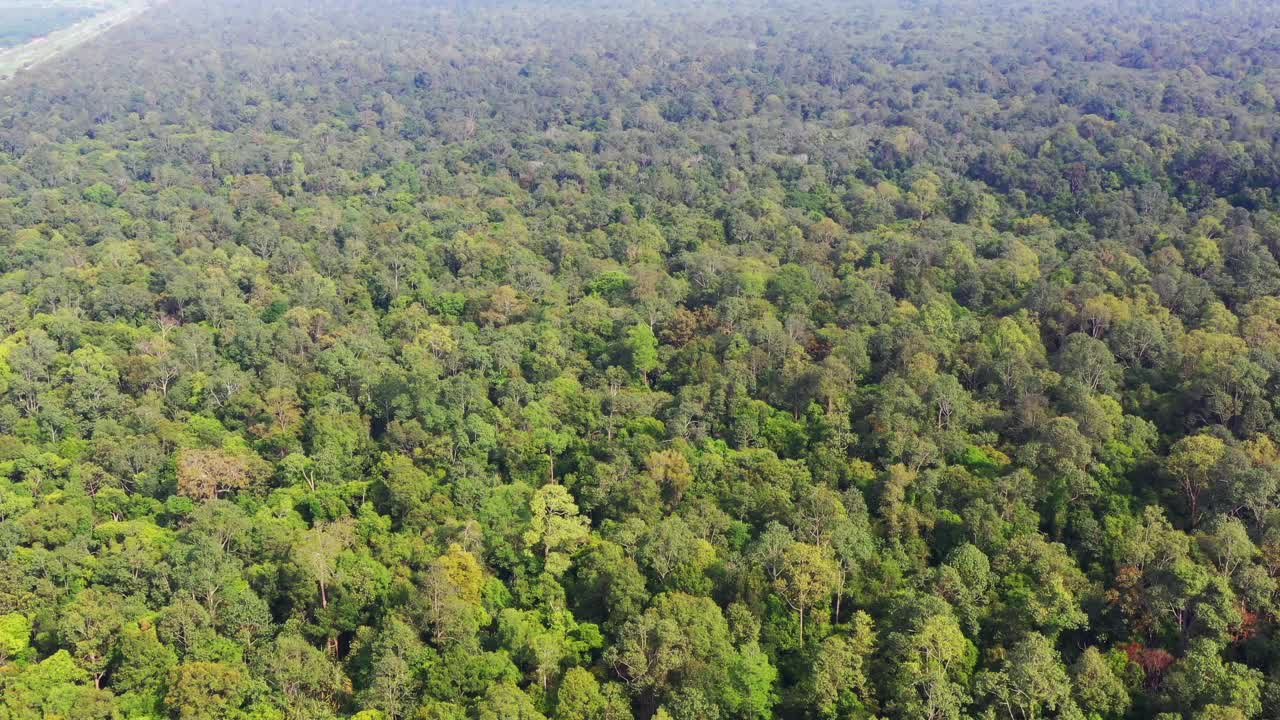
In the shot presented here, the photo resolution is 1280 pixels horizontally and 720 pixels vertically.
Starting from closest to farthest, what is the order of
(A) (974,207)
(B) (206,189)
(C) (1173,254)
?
(C) (1173,254) → (A) (974,207) → (B) (206,189)

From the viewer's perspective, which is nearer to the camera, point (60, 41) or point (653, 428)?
point (653, 428)

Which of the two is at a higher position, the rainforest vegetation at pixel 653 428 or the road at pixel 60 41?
the rainforest vegetation at pixel 653 428

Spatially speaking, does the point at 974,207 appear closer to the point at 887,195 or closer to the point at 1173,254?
the point at 887,195

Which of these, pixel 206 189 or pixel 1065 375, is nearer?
pixel 1065 375

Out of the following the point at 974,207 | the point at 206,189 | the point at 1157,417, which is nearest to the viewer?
the point at 1157,417

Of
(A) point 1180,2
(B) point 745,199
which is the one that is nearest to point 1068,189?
(B) point 745,199

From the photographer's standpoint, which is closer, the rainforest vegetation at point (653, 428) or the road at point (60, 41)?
the rainforest vegetation at point (653, 428)

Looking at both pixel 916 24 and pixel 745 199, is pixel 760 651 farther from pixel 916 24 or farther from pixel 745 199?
pixel 916 24
